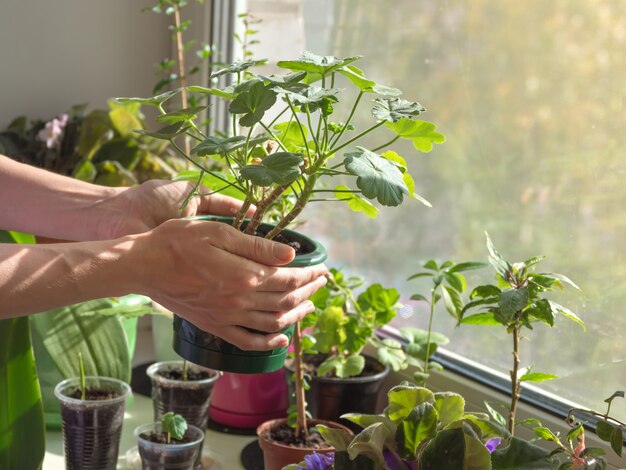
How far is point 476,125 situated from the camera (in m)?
1.20

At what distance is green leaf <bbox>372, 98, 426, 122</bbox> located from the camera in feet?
2.22

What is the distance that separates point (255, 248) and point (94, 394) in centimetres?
45

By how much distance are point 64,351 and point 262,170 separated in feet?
2.16

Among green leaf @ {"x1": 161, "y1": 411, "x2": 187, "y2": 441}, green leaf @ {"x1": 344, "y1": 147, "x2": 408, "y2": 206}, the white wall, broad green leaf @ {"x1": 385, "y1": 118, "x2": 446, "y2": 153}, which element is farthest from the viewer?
the white wall

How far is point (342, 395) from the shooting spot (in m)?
1.10

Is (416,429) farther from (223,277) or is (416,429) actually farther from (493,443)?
(223,277)

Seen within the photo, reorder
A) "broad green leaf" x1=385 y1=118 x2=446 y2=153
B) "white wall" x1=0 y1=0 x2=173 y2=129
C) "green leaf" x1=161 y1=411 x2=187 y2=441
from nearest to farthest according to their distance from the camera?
"broad green leaf" x1=385 y1=118 x2=446 y2=153 → "green leaf" x1=161 y1=411 x2=187 y2=441 → "white wall" x1=0 y1=0 x2=173 y2=129

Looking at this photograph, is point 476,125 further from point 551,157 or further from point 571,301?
point 571,301

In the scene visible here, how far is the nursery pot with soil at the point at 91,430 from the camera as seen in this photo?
104 centimetres

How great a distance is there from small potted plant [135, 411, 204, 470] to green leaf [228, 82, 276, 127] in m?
0.44

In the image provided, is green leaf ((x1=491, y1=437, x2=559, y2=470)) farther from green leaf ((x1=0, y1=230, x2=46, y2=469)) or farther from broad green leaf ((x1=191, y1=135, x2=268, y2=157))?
green leaf ((x1=0, y1=230, x2=46, y2=469))

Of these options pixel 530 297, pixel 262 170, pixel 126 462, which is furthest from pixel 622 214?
pixel 126 462

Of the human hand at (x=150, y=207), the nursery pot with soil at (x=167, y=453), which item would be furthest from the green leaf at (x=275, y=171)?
the nursery pot with soil at (x=167, y=453)

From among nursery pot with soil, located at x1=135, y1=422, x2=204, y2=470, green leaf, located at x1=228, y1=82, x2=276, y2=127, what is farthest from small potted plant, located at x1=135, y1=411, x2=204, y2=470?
green leaf, located at x1=228, y1=82, x2=276, y2=127
